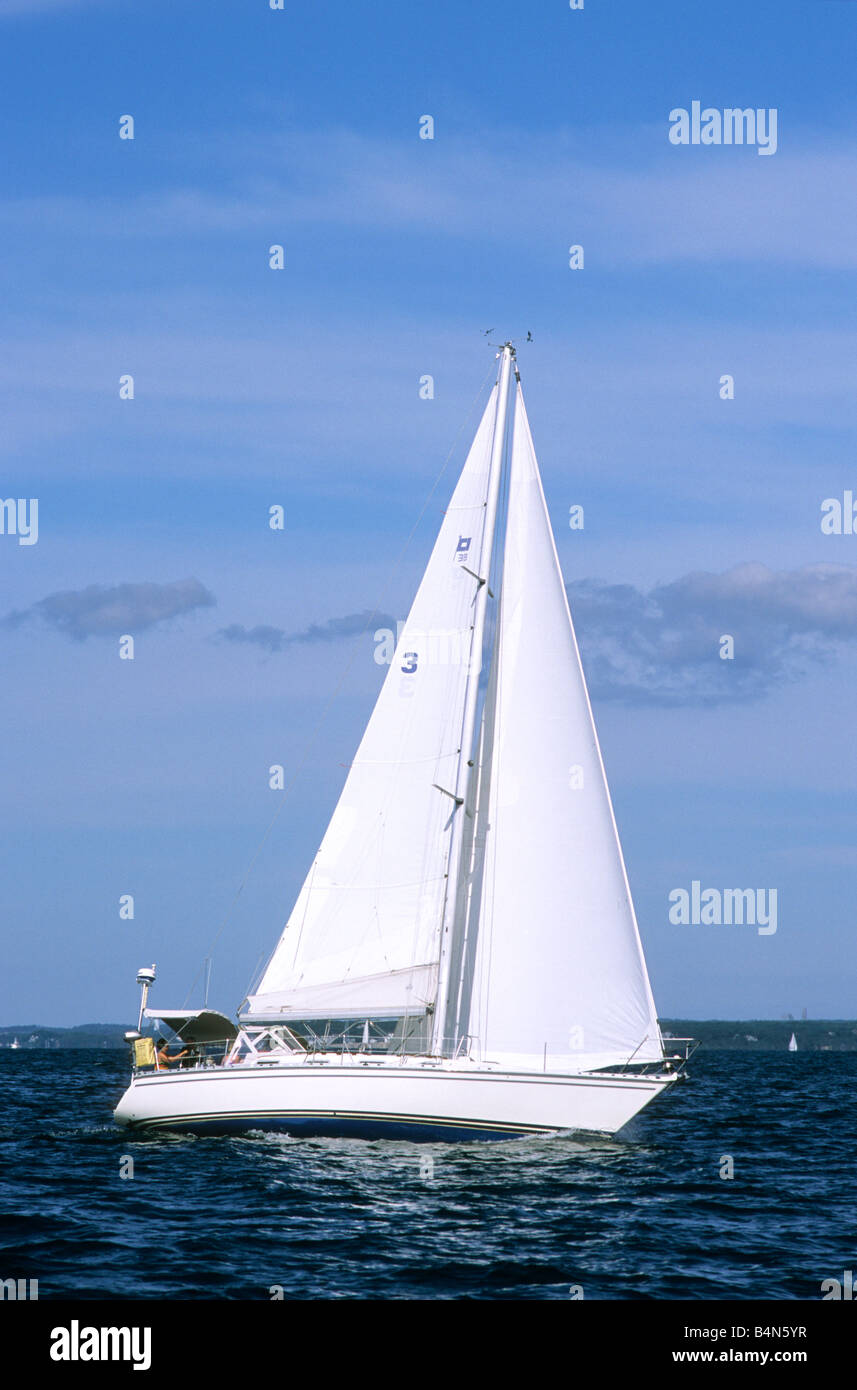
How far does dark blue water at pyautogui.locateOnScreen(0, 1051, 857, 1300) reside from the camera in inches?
663

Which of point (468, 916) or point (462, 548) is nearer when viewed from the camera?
point (468, 916)

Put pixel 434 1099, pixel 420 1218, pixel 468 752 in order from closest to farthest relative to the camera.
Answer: pixel 420 1218, pixel 434 1099, pixel 468 752

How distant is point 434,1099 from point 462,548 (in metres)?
10.8

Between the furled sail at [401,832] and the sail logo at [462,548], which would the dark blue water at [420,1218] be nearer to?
the furled sail at [401,832]

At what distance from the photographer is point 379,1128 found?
2575 centimetres

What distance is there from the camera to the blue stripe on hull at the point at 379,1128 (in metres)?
25.5

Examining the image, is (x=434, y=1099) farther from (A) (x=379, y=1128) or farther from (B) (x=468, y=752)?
(B) (x=468, y=752)

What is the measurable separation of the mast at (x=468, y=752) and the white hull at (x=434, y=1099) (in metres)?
1.72

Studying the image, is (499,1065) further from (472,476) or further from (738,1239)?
(472,476)
